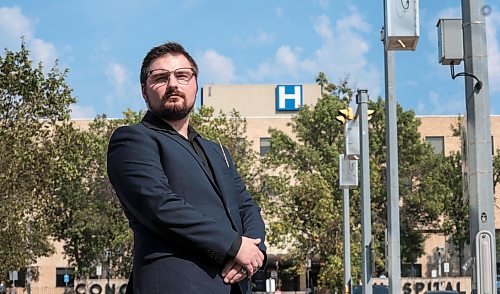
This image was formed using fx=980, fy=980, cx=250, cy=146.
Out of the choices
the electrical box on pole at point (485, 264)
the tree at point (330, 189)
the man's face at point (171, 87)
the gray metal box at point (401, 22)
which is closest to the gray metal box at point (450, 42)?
the electrical box on pole at point (485, 264)

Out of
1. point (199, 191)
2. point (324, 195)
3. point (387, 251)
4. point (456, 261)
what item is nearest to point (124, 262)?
point (324, 195)

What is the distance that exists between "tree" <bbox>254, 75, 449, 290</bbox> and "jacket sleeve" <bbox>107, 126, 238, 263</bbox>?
144 ft

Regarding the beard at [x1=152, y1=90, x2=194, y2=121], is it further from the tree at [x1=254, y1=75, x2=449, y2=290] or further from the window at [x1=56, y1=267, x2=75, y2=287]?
the window at [x1=56, y1=267, x2=75, y2=287]

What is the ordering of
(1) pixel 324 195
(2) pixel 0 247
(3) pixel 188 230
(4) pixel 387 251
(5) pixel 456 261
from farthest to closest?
1. (5) pixel 456 261
2. (1) pixel 324 195
3. (2) pixel 0 247
4. (4) pixel 387 251
5. (3) pixel 188 230

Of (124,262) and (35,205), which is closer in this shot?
(35,205)

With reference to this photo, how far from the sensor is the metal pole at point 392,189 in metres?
16.2

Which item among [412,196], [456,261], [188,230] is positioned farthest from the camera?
[456,261]

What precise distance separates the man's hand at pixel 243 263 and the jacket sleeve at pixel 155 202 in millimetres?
50

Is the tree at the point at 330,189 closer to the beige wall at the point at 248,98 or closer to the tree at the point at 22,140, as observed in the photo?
the tree at the point at 22,140

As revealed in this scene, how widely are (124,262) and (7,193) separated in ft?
88.0

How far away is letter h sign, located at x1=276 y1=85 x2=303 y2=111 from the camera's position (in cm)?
8106

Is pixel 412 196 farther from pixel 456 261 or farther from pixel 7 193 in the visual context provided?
pixel 7 193

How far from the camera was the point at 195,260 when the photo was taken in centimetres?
348

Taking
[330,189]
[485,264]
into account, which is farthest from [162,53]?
[330,189]
